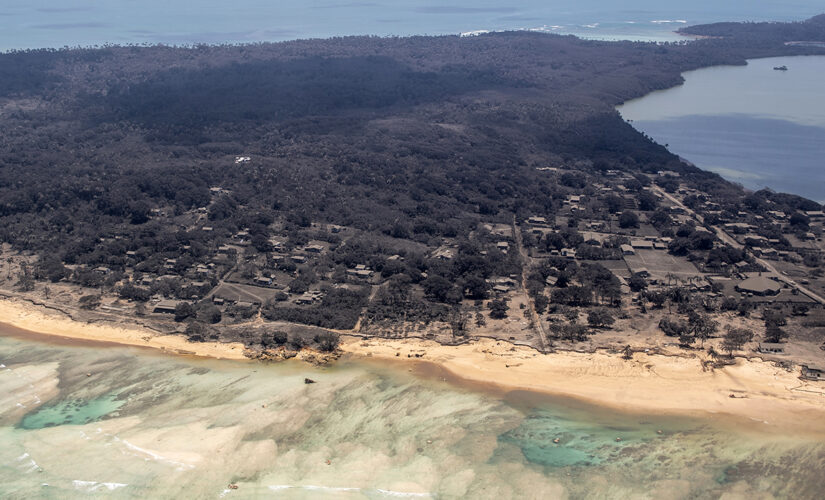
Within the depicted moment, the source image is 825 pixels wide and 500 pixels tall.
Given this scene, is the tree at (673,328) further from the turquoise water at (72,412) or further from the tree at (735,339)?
the turquoise water at (72,412)

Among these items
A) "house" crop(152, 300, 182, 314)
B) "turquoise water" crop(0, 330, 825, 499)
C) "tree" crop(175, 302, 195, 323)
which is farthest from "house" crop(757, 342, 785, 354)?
"house" crop(152, 300, 182, 314)

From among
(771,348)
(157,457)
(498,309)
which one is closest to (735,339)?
(771,348)

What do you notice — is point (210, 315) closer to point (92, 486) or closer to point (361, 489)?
point (92, 486)

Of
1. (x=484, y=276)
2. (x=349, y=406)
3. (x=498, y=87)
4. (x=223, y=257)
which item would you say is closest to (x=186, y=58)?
(x=498, y=87)

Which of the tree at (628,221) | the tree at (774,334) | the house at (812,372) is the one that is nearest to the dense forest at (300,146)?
the tree at (628,221)

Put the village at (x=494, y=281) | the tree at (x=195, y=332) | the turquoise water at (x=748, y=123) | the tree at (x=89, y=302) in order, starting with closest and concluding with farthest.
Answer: the tree at (x=195, y=332) < the village at (x=494, y=281) < the tree at (x=89, y=302) < the turquoise water at (x=748, y=123)

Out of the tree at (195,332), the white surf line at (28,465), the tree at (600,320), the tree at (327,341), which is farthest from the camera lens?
the tree at (600,320)

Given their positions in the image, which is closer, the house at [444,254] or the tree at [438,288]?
the tree at [438,288]
